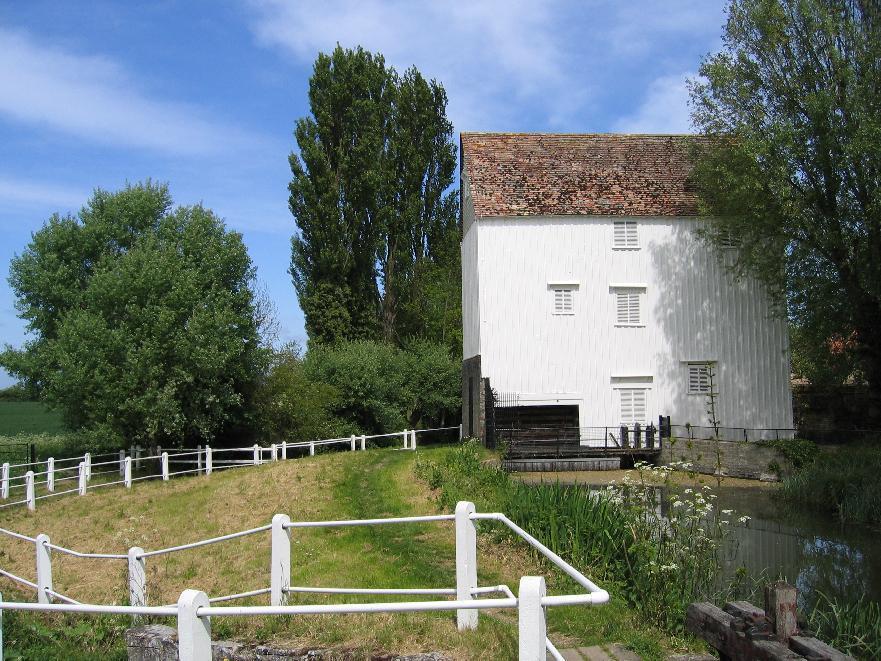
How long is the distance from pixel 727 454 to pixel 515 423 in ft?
21.7

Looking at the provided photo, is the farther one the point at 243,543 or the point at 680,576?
the point at 243,543

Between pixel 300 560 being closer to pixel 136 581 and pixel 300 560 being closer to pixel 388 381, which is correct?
pixel 136 581

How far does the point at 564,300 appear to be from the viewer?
2823 cm

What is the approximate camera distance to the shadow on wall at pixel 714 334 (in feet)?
91.8

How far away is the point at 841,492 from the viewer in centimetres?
1869

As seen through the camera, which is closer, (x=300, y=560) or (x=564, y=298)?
(x=300, y=560)

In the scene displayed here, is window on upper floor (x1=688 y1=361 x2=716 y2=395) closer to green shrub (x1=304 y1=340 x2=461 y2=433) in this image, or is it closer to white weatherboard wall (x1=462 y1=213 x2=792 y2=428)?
white weatherboard wall (x1=462 y1=213 x2=792 y2=428)

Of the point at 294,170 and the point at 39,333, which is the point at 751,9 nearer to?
the point at 294,170

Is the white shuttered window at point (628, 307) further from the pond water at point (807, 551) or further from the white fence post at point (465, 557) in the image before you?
the white fence post at point (465, 557)

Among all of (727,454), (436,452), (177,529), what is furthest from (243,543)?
(727,454)

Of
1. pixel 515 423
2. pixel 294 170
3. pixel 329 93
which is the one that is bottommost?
pixel 515 423

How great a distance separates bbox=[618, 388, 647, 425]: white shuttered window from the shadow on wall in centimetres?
77

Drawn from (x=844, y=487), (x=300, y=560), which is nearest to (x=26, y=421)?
(x=300, y=560)

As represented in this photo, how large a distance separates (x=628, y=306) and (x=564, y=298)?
2214 mm
